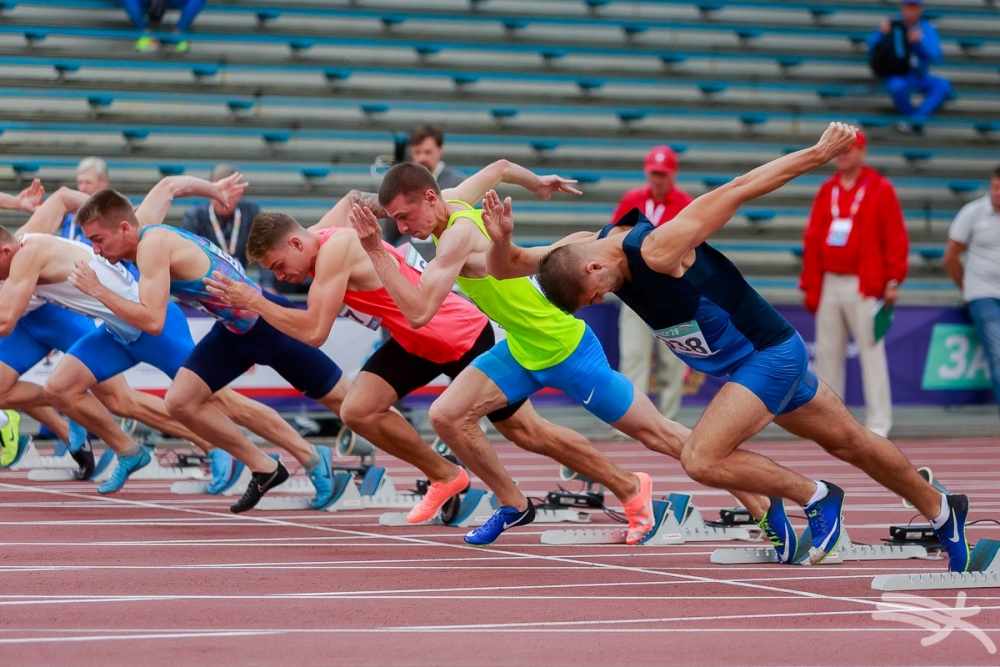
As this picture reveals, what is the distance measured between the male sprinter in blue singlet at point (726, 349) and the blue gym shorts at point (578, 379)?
943 millimetres

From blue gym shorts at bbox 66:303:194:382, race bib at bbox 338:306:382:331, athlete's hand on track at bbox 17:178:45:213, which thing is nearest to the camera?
race bib at bbox 338:306:382:331

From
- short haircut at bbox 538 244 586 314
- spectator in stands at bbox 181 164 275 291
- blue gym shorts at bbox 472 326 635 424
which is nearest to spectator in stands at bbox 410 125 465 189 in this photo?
spectator in stands at bbox 181 164 275 291

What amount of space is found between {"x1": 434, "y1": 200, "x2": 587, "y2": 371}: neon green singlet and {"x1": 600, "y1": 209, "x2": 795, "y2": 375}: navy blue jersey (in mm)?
1033

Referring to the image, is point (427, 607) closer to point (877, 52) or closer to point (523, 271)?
point (523, 271)

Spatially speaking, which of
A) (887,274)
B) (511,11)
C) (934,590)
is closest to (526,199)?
(511,11)

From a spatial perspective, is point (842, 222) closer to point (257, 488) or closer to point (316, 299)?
point (257, 488)

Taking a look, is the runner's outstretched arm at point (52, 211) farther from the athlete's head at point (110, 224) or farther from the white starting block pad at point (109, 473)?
the athlete's head at point (110, 224)

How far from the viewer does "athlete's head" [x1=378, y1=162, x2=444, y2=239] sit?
702cm

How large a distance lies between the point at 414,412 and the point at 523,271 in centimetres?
639

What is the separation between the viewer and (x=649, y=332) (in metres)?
13.1

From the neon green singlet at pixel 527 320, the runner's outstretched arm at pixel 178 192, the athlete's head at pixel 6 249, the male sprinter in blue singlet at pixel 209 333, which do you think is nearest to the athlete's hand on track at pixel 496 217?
the neon green singlet at pixel 527 320

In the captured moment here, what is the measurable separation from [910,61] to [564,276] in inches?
523

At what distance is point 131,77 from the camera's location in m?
16.2
